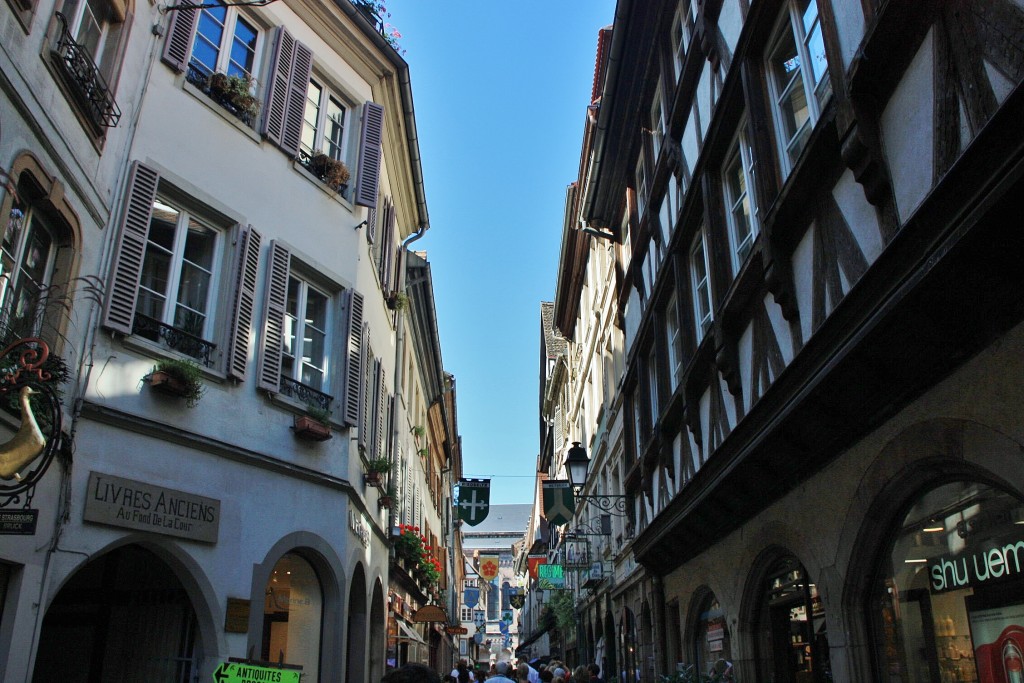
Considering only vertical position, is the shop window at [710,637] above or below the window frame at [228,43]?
below

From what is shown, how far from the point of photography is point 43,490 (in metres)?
6.06

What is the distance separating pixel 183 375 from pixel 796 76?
601cm

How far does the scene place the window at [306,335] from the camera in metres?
9.65

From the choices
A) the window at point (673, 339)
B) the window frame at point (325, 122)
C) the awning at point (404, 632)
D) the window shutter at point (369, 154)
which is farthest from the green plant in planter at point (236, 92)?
the awning at point (404, 632)

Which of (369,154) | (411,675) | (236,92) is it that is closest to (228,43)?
(236,92)

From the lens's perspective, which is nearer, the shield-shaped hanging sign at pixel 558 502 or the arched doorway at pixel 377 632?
the arched doorway at pixel 377 632

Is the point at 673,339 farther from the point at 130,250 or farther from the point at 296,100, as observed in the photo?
the point at 130,250

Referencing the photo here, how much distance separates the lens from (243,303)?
8766mm

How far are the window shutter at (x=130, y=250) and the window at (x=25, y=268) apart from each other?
2.70 feet

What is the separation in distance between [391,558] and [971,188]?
41.5 feet

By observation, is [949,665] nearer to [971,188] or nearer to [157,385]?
[971,188]

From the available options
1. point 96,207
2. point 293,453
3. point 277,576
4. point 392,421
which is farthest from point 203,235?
Answer: point 392,421

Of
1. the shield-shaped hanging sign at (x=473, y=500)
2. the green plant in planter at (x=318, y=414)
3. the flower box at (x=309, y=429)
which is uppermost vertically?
the shield-shaped hanging sign at (x=473, y=500)

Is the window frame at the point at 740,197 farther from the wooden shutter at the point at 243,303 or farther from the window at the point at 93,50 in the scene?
the window at the point at 93,50
